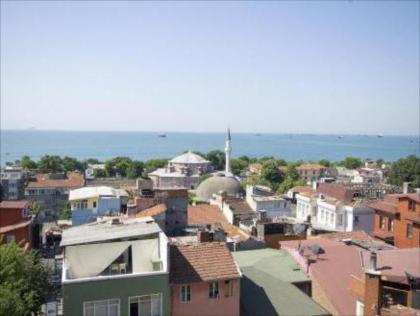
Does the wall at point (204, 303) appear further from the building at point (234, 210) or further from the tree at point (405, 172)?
the tree at point (405, 172)

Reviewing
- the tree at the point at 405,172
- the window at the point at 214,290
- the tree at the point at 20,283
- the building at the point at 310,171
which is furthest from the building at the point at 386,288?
the building at the point at 310,171

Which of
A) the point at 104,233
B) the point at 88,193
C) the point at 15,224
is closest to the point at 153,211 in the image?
the point at 15,224

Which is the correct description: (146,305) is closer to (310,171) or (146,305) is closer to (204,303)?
(204,303)

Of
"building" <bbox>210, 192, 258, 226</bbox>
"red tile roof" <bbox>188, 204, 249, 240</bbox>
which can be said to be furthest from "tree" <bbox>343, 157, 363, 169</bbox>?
"red tile roof" <bbox>188, 204, 249, 240</bbox>

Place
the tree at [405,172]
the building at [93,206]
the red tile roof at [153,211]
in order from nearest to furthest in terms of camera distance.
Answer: the red tile roof at [153,211] < the building at [93,206] < the tree at [405,172]

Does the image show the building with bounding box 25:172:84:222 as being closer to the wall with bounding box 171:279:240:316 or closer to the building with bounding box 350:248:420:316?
the wall with bounding box 171:279:240:316
